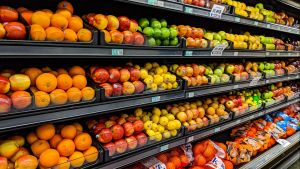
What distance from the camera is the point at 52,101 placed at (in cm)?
121

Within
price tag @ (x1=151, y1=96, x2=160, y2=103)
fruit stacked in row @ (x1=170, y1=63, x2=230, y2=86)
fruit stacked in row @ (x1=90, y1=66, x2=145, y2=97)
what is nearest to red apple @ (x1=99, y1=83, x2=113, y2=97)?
fruit stacked in row @ (x1=90, y1=66, x2=145, y2=97)

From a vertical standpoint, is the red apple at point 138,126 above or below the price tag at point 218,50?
below

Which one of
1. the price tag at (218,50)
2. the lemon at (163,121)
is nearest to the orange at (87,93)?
the lemon at (163,121)

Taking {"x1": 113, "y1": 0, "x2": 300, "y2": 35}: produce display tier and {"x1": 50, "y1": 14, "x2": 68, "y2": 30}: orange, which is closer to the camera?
{"x1": 50, "y1": 14, "x2": 68, "y2": 30}: orange

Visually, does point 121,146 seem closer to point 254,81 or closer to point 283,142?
point 254,81

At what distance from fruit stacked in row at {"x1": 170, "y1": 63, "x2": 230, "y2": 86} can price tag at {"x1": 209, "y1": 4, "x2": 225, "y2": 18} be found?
451mm

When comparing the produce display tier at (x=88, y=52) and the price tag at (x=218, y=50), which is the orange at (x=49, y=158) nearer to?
the produce display tier at (x=88, y=52)

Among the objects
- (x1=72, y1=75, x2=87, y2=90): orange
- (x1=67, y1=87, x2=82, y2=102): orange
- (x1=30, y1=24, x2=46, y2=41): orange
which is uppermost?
(x1=30, y1=24, x2=46, y2=41): orange

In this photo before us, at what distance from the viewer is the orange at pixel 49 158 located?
1.22 metres

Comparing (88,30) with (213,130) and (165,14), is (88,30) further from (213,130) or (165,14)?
(213,130)

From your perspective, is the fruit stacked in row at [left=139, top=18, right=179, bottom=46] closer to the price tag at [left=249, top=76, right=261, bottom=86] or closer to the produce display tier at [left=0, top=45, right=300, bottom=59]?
the produce display tier at [left=0, top=45, right=300, bottom=59]

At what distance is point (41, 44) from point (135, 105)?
70cm

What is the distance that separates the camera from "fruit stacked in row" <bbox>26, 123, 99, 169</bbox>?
4.11ft

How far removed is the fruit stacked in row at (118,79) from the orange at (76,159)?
364 mm
